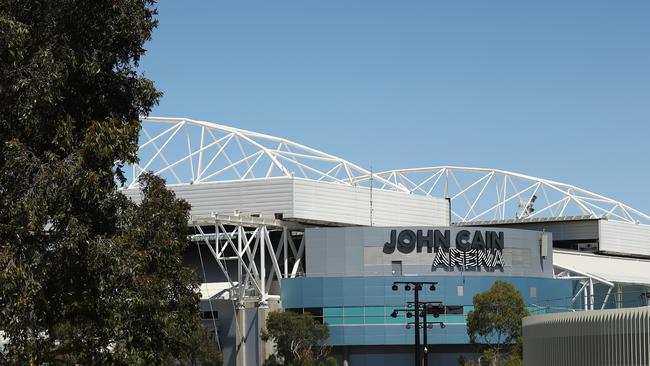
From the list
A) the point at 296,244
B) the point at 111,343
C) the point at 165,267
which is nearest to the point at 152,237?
the point at 165,267

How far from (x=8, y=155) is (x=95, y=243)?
11.2ft

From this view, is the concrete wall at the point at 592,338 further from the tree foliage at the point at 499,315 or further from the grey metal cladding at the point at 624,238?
the grey metal cladding at the point at 624,238

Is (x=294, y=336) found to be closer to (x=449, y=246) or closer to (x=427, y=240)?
(x=427, y=240)

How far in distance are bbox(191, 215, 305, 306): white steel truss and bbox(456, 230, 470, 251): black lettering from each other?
49.1 feet

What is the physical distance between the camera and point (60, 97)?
3841 centimetres

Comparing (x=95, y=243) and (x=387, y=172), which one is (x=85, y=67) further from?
(x=387, y=172)

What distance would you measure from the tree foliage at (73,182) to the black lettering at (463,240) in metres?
88.5

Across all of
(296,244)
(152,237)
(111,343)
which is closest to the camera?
(111,343)

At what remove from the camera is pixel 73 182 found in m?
37.3

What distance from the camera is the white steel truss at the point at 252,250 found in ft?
410

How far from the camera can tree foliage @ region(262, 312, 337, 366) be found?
116 metres

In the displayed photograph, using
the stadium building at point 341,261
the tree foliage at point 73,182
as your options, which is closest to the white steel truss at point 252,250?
the stadium building at point 341,261

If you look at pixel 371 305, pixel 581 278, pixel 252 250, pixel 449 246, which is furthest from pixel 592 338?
pixel 581 278

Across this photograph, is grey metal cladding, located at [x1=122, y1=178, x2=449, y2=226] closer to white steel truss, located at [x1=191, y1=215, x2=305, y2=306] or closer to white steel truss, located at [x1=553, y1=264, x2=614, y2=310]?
white steel truss, located at [x1=191, y1=215, x2=305, y2=306]
